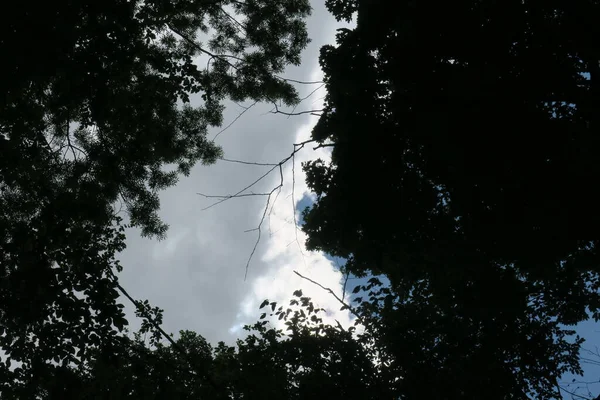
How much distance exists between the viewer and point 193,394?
5250mm

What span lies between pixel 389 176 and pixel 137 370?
5.01 metres

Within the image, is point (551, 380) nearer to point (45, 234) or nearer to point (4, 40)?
point (45, 234)

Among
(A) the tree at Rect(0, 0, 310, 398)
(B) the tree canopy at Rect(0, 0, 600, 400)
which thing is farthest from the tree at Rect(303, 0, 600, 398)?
(A) the tree at Rect(0, 0, 310, 398)

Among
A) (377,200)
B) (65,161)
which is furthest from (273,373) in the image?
(65,161)

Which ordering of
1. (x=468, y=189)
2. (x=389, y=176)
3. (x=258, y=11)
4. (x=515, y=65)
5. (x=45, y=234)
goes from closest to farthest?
1. (x=45, y=234)
2. (x=515, y=65)
3. (x=468, y=189)
4. (x=389, y=176)
5. (x=258, y=11)

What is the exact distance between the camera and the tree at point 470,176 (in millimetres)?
5082

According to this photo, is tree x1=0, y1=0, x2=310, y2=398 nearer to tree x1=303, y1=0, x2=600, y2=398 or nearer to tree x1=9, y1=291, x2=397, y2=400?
tree x1=9, y1=291, x2=397, y2=400

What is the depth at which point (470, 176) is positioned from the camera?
6301 millimetres

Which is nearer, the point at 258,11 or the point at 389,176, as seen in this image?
the point at 389,176

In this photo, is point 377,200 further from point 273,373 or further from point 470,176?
point 273,373

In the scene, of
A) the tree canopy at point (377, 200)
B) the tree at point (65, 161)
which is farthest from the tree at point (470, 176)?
the tree at point (65, 161)

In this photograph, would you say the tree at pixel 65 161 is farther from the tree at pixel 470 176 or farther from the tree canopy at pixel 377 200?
the tree at pixel 470 176

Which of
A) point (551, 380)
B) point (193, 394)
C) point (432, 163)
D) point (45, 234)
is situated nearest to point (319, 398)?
point (193, 394)

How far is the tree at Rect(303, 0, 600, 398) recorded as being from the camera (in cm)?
508
